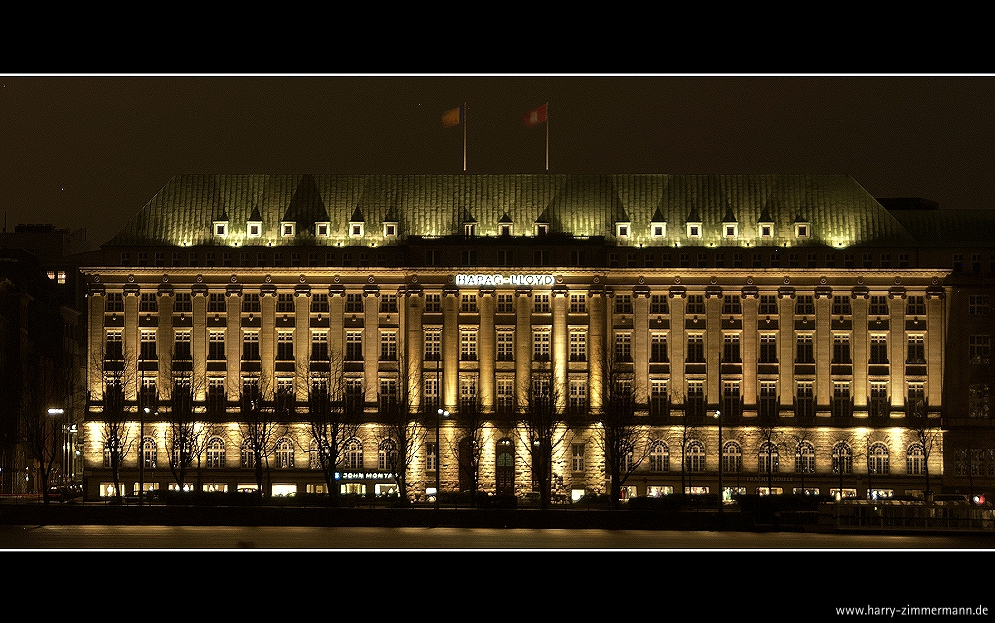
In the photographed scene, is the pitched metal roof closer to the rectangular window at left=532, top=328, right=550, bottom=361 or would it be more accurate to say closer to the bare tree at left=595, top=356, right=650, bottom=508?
the rectangular window at left=532, top=328, right=550, bottom=361

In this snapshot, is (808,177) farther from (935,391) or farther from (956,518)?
(956,518)

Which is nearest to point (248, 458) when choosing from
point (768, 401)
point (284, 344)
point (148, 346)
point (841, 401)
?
point (284, 344)

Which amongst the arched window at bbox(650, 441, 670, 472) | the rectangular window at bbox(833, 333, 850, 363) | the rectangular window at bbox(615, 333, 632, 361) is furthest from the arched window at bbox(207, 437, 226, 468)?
the rectangular window at bbox(833, 333, 850, 363)

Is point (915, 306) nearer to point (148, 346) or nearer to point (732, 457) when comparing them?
point (732, 457)

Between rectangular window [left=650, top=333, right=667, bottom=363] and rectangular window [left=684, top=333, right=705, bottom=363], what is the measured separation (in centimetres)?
189

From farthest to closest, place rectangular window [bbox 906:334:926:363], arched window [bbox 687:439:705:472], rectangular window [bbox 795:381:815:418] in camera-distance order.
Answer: rectangular window [bbox 906:334:926:363] → rectangular window [bbox 795:381:815:418] → arched window [bbox 687:439:705:472]

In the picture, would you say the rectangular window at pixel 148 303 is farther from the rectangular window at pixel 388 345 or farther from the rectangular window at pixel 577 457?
the rectangular window at pixel 577 457

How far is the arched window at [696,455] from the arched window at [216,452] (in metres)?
38.3

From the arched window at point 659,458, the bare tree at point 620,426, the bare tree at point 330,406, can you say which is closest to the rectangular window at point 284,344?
the bare tree at point 330,406

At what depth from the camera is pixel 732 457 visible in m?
182

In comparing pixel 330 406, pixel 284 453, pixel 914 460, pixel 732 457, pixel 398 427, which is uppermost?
pixel 330 406

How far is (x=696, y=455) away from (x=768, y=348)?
36.0 ft

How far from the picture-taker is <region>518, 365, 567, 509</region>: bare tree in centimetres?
16512

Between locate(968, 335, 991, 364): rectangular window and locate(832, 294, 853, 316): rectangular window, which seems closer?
locate(968, 335, 991, 364): rectangular window
